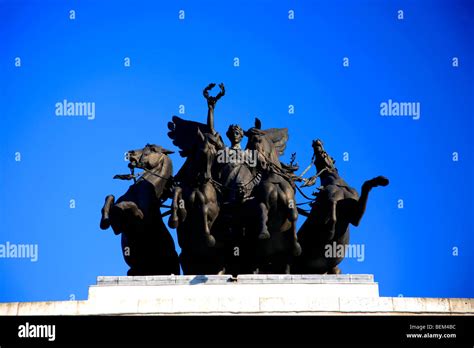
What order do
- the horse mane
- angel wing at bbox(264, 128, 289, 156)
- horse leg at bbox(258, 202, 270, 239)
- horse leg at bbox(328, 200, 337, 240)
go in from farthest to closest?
angel wing at bbox(264, 128, 289, 156)
the horse mane
horse leg at bbox(328, 200, 337, 240)
horse leg at bbox(258, 202, 270, 239)

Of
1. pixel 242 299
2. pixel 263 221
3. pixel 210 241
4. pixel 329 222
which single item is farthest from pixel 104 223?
pixel 329 222

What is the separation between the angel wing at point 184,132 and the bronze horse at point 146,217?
1713 millimetres

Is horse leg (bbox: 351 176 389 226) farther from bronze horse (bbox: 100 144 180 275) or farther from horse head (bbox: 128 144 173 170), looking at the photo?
horse head (bbox: 128 144 173 170)

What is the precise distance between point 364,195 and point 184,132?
4.90 metres

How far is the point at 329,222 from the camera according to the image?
29.3 meters

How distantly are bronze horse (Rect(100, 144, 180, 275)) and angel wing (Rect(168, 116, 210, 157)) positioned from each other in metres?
1.71

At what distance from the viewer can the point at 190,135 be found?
105 feet

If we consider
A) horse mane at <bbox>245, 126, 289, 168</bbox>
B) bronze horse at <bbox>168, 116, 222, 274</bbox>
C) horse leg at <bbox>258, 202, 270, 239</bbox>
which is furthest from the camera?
horse mane at <bbox>245, 126, 289, 168</bbox>

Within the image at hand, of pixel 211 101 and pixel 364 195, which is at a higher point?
pixel 211 101

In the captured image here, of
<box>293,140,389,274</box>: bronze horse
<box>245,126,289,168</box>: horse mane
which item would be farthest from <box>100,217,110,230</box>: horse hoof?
<box>293,140,389,274</box>: bronze horse

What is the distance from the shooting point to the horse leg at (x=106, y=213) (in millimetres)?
28625

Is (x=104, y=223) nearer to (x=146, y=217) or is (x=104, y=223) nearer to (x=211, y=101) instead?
(x=146, y=217)

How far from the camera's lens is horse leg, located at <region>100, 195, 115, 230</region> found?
28.6 metres

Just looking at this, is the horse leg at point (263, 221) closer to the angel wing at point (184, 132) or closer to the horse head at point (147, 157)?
the horse head at point (147, 157)
